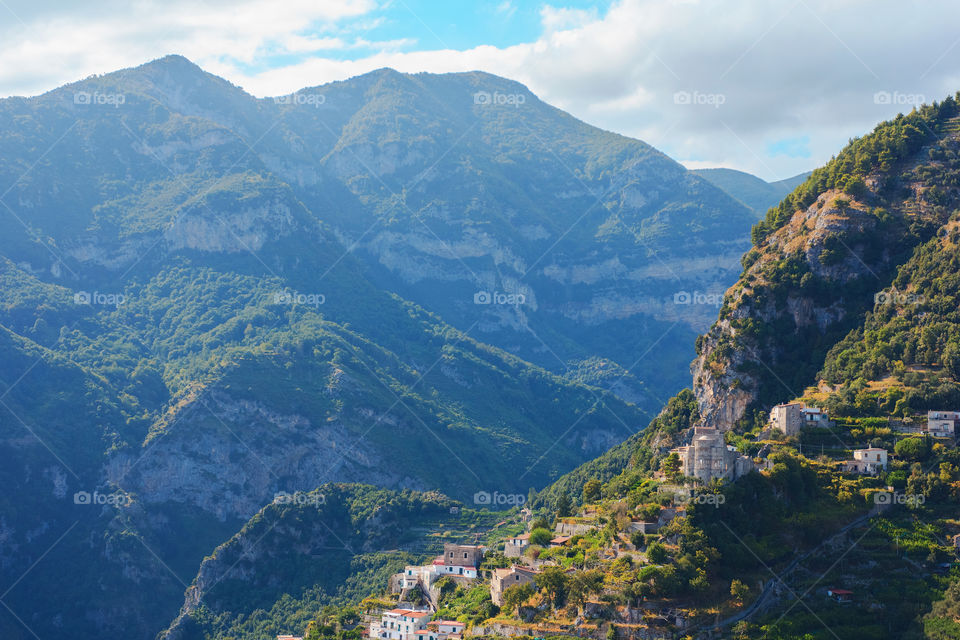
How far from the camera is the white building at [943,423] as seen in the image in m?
103

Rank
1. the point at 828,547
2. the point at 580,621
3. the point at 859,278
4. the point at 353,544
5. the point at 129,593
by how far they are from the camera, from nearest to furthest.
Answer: the point at 580,621
the point at 828,547
the point at 859,278
the point at 353,544
the point at 129,593

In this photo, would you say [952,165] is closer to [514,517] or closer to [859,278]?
[859,278]

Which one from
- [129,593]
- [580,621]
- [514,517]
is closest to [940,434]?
[580,621]

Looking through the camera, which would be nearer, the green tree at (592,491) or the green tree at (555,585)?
the green tree at (555,585)

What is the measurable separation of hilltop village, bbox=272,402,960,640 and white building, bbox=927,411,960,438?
3.4 inches

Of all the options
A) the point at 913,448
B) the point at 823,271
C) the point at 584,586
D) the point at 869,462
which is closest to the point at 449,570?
the point at 584,586

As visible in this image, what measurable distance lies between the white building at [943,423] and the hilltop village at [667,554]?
86 millimetres

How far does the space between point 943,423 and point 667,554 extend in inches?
1098

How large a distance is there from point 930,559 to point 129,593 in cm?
11188

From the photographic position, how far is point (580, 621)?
9131 cm

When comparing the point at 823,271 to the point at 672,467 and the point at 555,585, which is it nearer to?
the point at 672,467

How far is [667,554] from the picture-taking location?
3632 inches

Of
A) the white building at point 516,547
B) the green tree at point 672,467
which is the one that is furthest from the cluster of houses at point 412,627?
the green tree at point 672,467

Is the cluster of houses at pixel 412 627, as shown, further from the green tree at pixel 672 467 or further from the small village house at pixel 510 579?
the green tree at pixel 672 467
